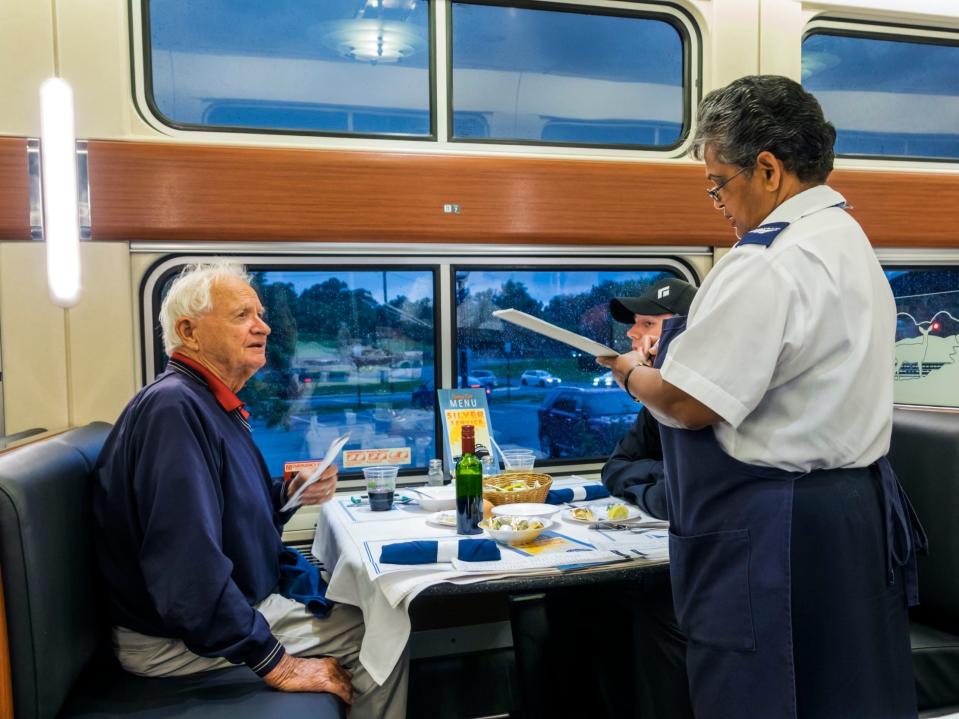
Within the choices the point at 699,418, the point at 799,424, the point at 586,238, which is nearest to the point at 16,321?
the point at 586,238

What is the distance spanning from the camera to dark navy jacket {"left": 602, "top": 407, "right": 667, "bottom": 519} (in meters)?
2.37

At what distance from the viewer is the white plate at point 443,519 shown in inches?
91.9

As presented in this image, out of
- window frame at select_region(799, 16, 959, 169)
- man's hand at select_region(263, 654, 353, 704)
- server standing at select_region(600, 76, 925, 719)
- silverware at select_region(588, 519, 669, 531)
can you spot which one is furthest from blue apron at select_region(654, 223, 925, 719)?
window frame at select_region(799, 16, 959, 169)

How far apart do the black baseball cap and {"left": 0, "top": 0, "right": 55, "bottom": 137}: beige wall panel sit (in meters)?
2.14

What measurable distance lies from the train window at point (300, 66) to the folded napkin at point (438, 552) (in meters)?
1.87

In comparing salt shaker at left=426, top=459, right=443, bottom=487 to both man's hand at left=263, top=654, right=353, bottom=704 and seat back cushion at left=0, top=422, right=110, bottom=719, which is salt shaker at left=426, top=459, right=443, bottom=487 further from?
seat back cushion at left=0, top=422, right=110, bottom=719

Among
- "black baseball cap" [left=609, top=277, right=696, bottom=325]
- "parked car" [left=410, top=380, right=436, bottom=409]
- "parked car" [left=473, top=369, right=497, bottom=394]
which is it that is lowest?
"parked car" [left=410, top=380, right=436, bottom=409]

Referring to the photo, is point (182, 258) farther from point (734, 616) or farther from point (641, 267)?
point (734, 616)

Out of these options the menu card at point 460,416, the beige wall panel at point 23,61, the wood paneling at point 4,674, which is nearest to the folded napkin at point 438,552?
the wood paneling at point 4,674

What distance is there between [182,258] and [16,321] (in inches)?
23.9

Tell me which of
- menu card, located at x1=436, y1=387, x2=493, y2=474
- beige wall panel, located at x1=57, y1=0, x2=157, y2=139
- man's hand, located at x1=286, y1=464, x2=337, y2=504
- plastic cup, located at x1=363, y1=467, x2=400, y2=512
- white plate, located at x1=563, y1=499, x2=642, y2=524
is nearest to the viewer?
white plate, located at x1=563, y1=499, x2=642, y2=524

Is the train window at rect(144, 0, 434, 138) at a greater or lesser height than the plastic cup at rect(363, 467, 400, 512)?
greater

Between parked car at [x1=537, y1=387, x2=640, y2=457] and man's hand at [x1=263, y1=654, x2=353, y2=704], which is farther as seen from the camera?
parked car at [x1=537, y1=387, x2=640, y2=457]

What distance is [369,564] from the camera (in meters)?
1.94
